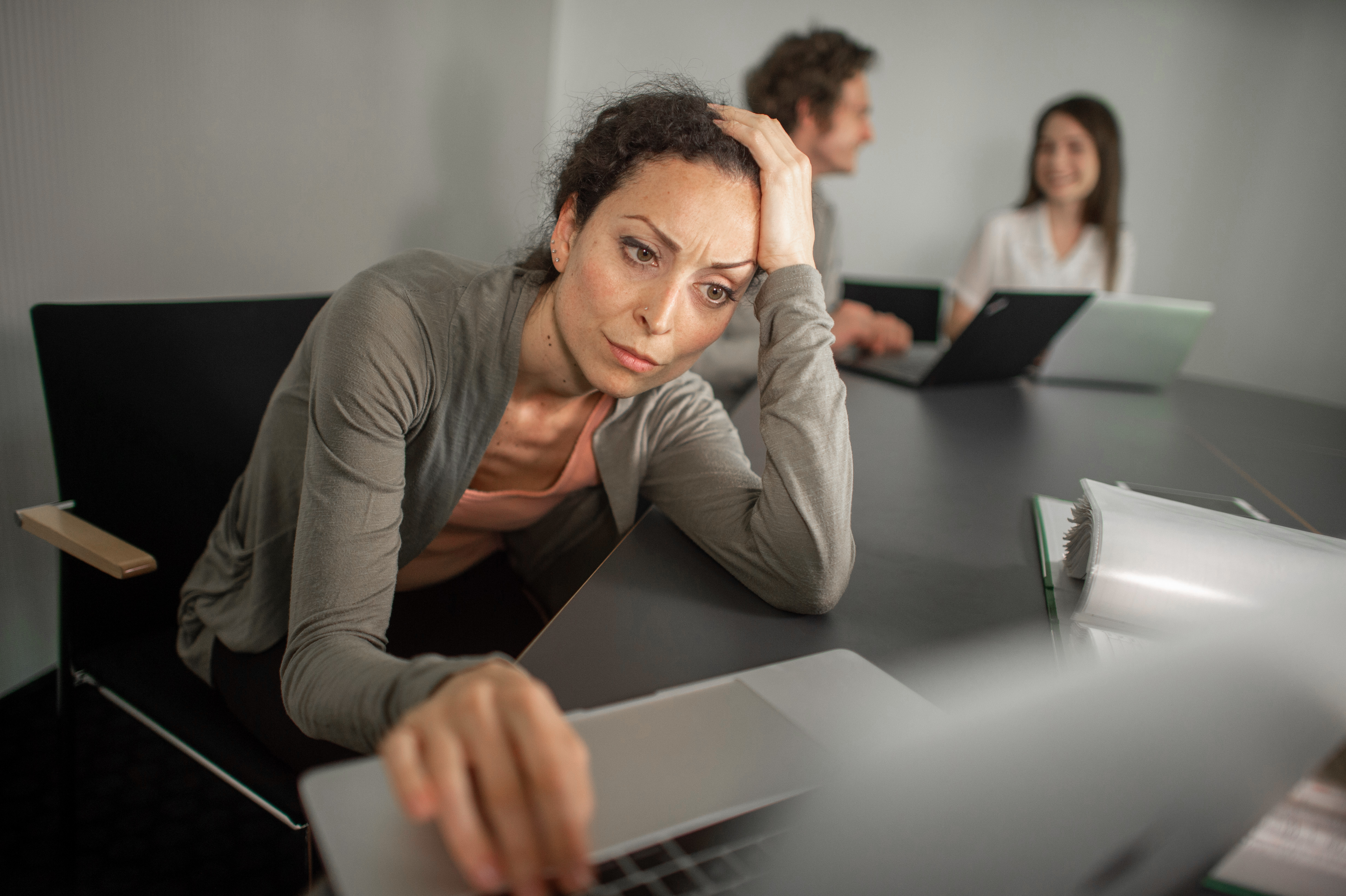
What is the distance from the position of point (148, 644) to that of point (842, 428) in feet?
3.02

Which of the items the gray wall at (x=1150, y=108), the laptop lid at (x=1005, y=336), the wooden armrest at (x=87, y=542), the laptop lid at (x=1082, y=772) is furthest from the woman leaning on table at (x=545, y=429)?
the gray wall at (x=1150, y=108)

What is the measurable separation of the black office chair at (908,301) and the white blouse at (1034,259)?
217 mm

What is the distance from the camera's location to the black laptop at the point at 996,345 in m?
1.67

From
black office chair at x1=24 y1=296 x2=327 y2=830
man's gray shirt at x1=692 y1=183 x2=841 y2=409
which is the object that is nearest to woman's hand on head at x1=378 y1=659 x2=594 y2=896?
black office chair at x1=24 y1=296 x2=327 y2=830

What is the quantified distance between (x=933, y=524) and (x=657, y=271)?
45 centimetres

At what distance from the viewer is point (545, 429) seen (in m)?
1.02

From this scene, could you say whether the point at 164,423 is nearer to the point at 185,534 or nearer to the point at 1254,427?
the point at 185,534

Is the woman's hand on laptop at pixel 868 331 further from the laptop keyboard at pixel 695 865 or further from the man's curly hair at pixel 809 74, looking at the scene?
the laptop keyboard at pixel 695 865

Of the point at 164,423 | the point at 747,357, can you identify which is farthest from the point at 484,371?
the point at 747,357

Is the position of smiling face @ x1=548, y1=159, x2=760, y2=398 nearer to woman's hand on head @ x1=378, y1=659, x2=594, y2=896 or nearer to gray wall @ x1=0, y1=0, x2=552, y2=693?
woman's hand on head @ x1=378, y1=659, x2=594, y2=896

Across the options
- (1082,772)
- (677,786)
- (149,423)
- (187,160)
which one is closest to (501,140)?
(187,160)

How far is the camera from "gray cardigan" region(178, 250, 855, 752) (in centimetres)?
70

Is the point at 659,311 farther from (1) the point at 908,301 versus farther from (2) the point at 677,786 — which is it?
(1) the point at 908,301

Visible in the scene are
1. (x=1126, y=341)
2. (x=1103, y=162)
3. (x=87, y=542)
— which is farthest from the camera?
(x=1103, y=162)
